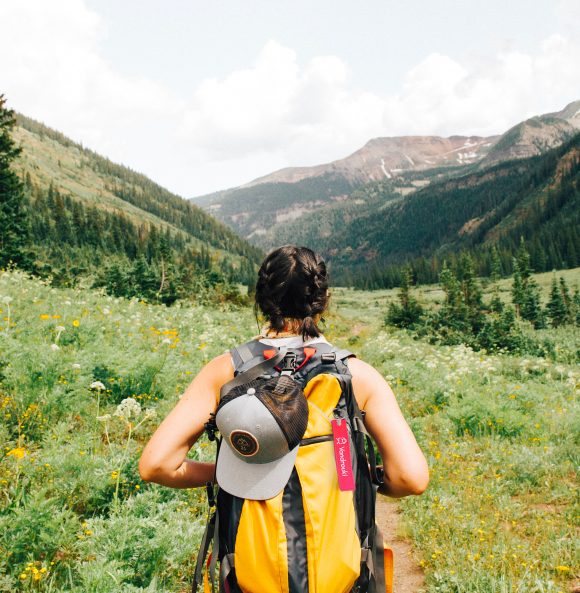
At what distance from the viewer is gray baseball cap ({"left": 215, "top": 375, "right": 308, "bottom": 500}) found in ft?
5.95

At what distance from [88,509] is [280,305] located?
3146mm

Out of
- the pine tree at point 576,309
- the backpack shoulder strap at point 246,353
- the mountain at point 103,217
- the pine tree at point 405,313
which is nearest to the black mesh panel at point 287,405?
the backpack shoulder strap at point 246,353

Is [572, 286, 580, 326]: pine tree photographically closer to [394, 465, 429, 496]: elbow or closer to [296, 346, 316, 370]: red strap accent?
[394, 465, 429, 496]: elbow

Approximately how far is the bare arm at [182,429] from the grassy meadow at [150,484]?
4.32ft

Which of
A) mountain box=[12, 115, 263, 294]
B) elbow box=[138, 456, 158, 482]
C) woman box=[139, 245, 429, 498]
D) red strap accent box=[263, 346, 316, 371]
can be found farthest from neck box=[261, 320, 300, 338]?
mountain box=[12, 115, 263, 294]

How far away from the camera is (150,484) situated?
14.8ft

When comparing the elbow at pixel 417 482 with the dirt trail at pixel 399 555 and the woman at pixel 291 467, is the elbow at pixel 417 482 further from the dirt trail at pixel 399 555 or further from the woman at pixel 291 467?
the dirt trail at pixel 399 555

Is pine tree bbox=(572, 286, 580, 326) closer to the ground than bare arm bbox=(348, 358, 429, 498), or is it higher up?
closer to the ground

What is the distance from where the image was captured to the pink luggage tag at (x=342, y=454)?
73.6 inches

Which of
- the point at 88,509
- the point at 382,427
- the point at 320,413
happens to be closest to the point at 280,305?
the point at 320,413

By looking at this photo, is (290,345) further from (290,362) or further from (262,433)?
(262,433)

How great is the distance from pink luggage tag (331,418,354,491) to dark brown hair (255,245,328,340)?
1.51 ft

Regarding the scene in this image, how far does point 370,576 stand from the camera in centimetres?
201

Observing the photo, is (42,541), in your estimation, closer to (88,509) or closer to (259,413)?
(88,509)
